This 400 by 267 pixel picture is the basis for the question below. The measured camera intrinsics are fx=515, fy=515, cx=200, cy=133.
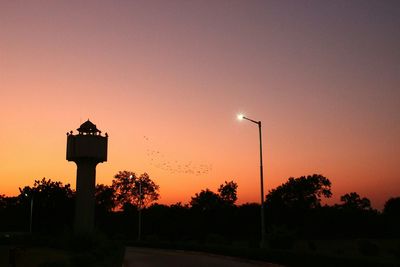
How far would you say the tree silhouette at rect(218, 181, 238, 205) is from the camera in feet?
411

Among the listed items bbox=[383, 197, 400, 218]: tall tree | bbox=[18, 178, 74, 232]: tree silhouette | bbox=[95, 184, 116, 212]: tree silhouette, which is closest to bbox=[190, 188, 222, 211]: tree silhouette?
bbox=[95, 184, 116, 212]: tree silhouette

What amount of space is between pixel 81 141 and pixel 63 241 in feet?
35.5

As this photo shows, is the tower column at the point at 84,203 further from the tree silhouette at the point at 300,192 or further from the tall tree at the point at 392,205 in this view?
the tall tree at the point at 392,205

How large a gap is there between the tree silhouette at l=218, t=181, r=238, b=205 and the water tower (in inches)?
2773

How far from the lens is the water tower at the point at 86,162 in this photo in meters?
53.8

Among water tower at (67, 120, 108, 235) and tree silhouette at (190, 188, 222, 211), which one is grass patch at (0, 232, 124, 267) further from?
tree silhouette at (190, 188, 222, 211)

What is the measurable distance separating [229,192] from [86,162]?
74.0 m

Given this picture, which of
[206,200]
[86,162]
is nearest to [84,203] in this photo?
[86,162]

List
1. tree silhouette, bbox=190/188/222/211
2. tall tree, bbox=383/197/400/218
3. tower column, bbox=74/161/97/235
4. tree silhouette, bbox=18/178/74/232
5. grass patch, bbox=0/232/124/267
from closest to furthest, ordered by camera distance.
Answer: grass patch, bbox=0/232/124/267 → tower column, bbox=74/161/97/235 → tree silhouette, bbox=18/178/74/232 → tree silhouette, bbox=190/188/222/211 → tall tree, bbox=383/197/400/218

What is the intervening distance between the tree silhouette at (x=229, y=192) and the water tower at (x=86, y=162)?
70.4 metres

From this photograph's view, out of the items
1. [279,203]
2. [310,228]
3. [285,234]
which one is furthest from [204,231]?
[285,234]

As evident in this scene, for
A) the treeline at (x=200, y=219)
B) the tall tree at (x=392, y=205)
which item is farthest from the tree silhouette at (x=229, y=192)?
the tall tree at (x=392, y=205)

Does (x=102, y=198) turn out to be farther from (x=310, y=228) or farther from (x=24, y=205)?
(x=310, y=228)

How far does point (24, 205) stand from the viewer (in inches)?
3789
